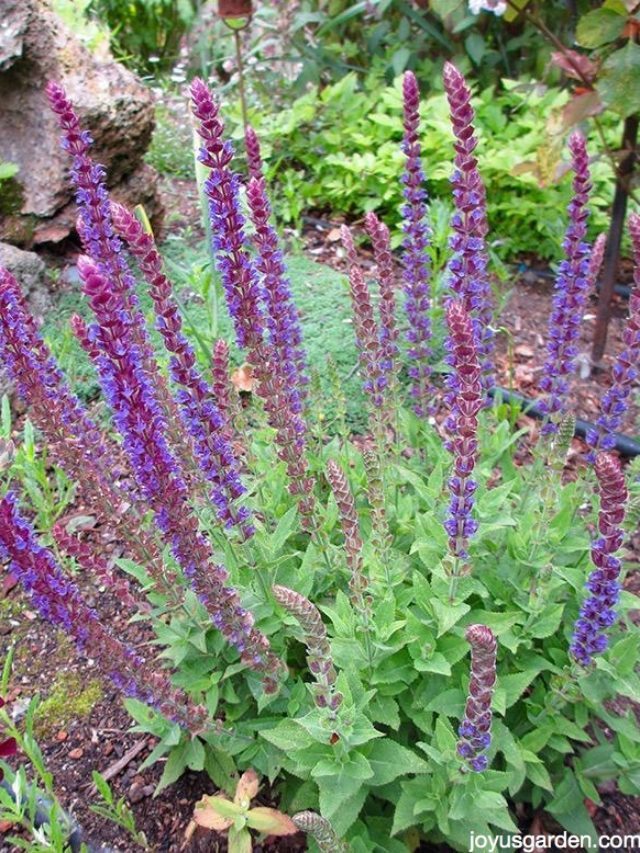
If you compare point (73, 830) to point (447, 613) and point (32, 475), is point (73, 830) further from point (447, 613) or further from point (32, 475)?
point (32, 475)

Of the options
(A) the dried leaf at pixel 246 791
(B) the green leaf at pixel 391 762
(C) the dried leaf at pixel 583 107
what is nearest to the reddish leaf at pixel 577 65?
(C) the dried leaf at pixel 583 107

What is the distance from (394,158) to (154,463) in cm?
434

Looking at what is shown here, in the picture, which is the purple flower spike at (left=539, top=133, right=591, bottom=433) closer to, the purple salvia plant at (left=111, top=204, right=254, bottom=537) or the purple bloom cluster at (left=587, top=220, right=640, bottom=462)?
the purple bloom cluster at (left=587, top=220, right=640, bottom=462)

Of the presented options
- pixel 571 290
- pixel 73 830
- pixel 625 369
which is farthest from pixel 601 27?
pixel 73 830

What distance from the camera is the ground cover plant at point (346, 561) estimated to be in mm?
1932

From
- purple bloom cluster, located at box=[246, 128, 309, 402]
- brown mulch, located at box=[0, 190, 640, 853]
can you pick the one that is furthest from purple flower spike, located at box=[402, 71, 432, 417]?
brown mulch, located at box=[0, 190, 640, 853]

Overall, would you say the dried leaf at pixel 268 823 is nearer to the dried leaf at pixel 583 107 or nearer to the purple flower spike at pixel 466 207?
the purple flower spike at pixel 466 207

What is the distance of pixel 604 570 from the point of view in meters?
1.96

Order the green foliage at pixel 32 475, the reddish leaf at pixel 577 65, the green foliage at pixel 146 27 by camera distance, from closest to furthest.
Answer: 1. the green foliage at pixel 32 475
2. the reddish leaf at pixel 577 65
3. the green foliage at pixel 146 27

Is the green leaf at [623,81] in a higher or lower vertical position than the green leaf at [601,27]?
lower

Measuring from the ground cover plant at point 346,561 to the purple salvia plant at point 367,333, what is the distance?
10 mm

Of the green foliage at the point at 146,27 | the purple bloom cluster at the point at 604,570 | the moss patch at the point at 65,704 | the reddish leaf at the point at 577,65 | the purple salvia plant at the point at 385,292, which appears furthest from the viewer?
the green foliage at the point at 146,27

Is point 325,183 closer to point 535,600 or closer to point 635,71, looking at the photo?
point 635,71

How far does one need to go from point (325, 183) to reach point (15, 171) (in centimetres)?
229
